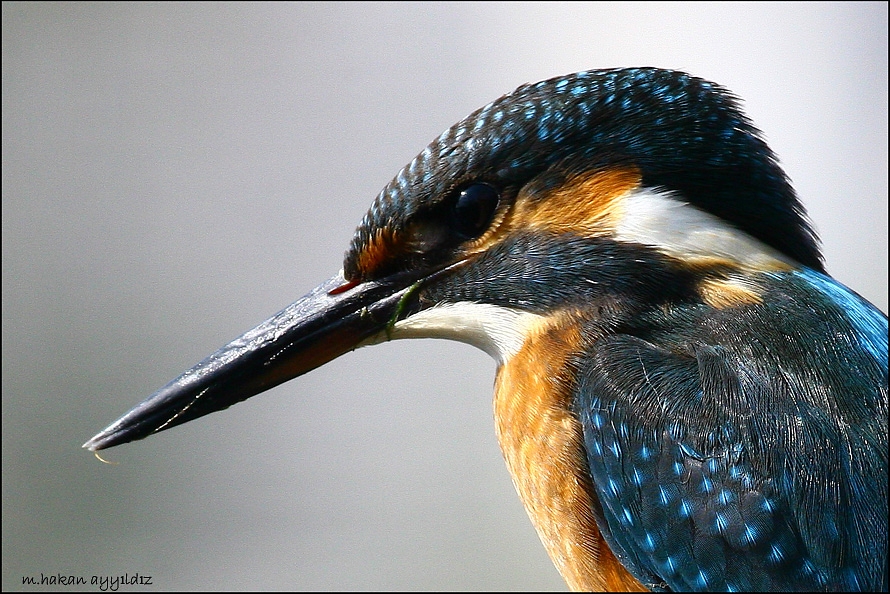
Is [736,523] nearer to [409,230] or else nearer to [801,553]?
[801,553]

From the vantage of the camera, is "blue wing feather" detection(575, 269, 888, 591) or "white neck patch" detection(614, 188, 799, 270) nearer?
"blue wing feather" detection(575, 269, 888, 591)

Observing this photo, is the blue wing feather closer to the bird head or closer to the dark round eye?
the bird head

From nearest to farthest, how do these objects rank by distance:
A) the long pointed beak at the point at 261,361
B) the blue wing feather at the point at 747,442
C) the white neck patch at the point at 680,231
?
the blue wing feather at the point at 747,442 < the white neck patch at the point at 680,231 < the long pointed beak at the point at 261,361

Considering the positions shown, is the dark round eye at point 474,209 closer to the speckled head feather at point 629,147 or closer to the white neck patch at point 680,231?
the speckled head feather at point 629,147

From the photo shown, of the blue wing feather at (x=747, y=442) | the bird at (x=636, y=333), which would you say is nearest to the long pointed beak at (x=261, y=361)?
the bird at (x=636, y=333)

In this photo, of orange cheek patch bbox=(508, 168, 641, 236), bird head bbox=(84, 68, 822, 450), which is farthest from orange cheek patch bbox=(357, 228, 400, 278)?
orange cheek patch bbox=(508, 168, 641, 236)

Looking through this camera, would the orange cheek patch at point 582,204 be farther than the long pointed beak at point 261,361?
No

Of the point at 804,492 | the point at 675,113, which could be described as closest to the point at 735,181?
the point at 675,113
